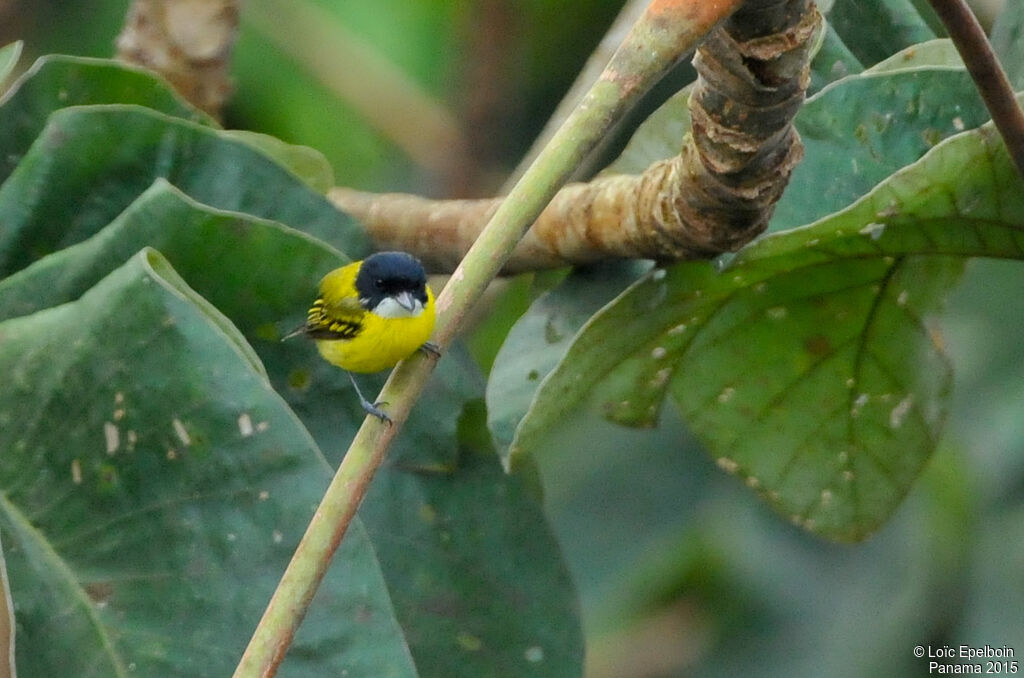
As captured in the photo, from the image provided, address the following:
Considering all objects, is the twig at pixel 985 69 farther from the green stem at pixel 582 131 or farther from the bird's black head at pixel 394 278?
the bird's black head at pixel 394 278

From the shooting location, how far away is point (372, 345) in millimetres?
1260

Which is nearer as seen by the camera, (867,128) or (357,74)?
(867,128)

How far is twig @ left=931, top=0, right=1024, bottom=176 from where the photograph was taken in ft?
2.70

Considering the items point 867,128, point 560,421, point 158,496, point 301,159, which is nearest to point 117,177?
point 301,159

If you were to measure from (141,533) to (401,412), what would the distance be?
29cm

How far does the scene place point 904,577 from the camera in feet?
8.18

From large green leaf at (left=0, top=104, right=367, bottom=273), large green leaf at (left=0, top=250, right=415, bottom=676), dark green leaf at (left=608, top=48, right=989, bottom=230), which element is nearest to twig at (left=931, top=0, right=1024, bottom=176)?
dark green leaf at (left=608, top=48, right=989, bottom=230)

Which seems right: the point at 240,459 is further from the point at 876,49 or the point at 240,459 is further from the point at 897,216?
the point at 876,49

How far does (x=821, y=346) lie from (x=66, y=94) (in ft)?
2.64

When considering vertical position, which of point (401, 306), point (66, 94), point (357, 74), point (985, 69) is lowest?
point (357, 74)

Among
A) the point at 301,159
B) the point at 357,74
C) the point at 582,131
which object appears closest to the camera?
the point at 582,131

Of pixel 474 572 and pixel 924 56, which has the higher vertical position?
pixel 924 56

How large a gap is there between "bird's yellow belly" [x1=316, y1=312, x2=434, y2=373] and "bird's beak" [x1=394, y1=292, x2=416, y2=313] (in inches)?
0.5

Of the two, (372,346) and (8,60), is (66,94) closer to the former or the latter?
(8,60)
